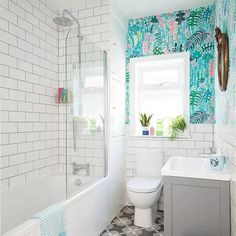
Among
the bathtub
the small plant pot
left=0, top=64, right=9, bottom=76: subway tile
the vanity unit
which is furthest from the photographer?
the small plant pot

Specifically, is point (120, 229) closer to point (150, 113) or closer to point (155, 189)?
point (155, 189)

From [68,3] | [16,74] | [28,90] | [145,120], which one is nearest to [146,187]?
[145,120]

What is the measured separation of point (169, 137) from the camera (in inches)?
122

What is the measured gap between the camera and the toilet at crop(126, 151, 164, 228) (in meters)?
2.51

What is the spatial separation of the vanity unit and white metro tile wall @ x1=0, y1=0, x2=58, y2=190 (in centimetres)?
150

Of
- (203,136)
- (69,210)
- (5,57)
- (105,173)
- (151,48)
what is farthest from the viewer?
(151,48)

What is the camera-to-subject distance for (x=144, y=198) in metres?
2.49

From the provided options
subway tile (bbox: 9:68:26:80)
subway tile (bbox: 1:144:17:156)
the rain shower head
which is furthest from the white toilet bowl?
the rain shower head

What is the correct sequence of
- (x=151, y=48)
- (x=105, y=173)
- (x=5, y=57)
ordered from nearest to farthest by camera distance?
(x=5, y=57), (x=105, y=173), (x=151, y=48)

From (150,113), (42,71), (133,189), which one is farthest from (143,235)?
(42,71)

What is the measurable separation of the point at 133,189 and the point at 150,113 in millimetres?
1290

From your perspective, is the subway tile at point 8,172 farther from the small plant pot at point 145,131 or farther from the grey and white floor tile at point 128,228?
the small plant pot at point 145,131

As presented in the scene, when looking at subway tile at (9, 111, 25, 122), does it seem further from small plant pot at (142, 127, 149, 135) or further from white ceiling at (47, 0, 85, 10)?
small plant pot at (142, 127, 149, 135)

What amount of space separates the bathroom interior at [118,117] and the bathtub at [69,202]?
12 millimetres
